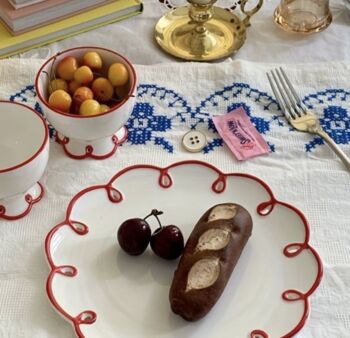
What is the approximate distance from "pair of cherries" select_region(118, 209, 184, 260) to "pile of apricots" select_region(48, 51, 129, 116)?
15 cm

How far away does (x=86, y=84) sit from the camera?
0.79m

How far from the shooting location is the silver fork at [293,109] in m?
0.81

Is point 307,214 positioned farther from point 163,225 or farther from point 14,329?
point 14,329

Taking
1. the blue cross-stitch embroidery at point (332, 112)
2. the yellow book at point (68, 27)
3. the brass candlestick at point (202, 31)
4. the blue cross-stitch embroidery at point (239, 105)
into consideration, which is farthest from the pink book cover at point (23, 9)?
the blue cross-stitch embroidery at point (332, 112)

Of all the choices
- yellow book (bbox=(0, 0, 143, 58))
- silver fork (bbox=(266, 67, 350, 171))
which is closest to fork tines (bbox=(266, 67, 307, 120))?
silver fork (bbox=(266, 67, 350, 171))

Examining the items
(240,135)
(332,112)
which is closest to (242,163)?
(240,135)

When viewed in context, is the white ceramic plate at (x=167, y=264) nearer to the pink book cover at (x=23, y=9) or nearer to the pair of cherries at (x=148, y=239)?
the pair of cherries at (x=148, y=239)

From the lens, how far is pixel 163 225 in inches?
28.4

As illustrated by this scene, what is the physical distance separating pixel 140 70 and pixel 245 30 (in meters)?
0.18

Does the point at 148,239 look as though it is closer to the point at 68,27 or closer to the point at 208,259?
the point at 208,259

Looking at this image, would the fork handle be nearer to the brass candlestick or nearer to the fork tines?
the fork tines

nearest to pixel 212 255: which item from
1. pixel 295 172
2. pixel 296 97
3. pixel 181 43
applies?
pixel 295 172

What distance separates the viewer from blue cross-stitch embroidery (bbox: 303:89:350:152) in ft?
2.69

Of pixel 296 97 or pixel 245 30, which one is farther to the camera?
pixel 245 30
